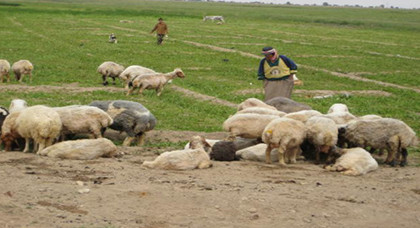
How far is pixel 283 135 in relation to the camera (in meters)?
11.0

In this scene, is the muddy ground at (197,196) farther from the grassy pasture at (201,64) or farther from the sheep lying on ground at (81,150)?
the grassy pasture at (201,64)

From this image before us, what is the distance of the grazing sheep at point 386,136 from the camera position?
37.9 ft

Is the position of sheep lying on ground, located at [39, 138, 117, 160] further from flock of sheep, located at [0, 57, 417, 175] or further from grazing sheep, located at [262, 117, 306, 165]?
grazing sheep, located at [262, 117, 306, 165]

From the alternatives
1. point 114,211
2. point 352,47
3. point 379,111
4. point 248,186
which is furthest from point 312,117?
point 352,47

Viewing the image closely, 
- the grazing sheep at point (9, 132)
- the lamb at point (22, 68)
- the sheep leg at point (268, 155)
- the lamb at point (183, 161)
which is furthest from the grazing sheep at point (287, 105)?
the lamb at point (22, 68)

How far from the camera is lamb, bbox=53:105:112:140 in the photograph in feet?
39.1

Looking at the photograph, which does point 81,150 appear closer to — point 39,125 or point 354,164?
point 39,125

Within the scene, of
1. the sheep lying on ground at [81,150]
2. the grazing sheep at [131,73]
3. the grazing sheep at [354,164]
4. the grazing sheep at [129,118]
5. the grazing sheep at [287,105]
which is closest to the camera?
the grazing sheep at [354,164]

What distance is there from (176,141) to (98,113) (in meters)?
1.88

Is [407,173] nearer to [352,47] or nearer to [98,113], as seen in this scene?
[98,113]

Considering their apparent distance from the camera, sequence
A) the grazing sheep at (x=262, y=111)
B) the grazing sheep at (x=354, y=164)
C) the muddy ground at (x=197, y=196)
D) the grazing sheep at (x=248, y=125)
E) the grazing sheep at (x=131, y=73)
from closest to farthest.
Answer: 1. the muddy ground at (x=197, y=196)
2. the grazing sheep at (x=354, y=164)
3. the grazing sheep at (x=248, y=125)
4. the grazing sheep at (x=262, y=111)
5. the grazing sheep at (x=131, y=73)

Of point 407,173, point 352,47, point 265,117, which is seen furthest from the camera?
point 352,47

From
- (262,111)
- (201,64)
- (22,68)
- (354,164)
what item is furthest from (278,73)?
(201,64)

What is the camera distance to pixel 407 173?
36.2ft
